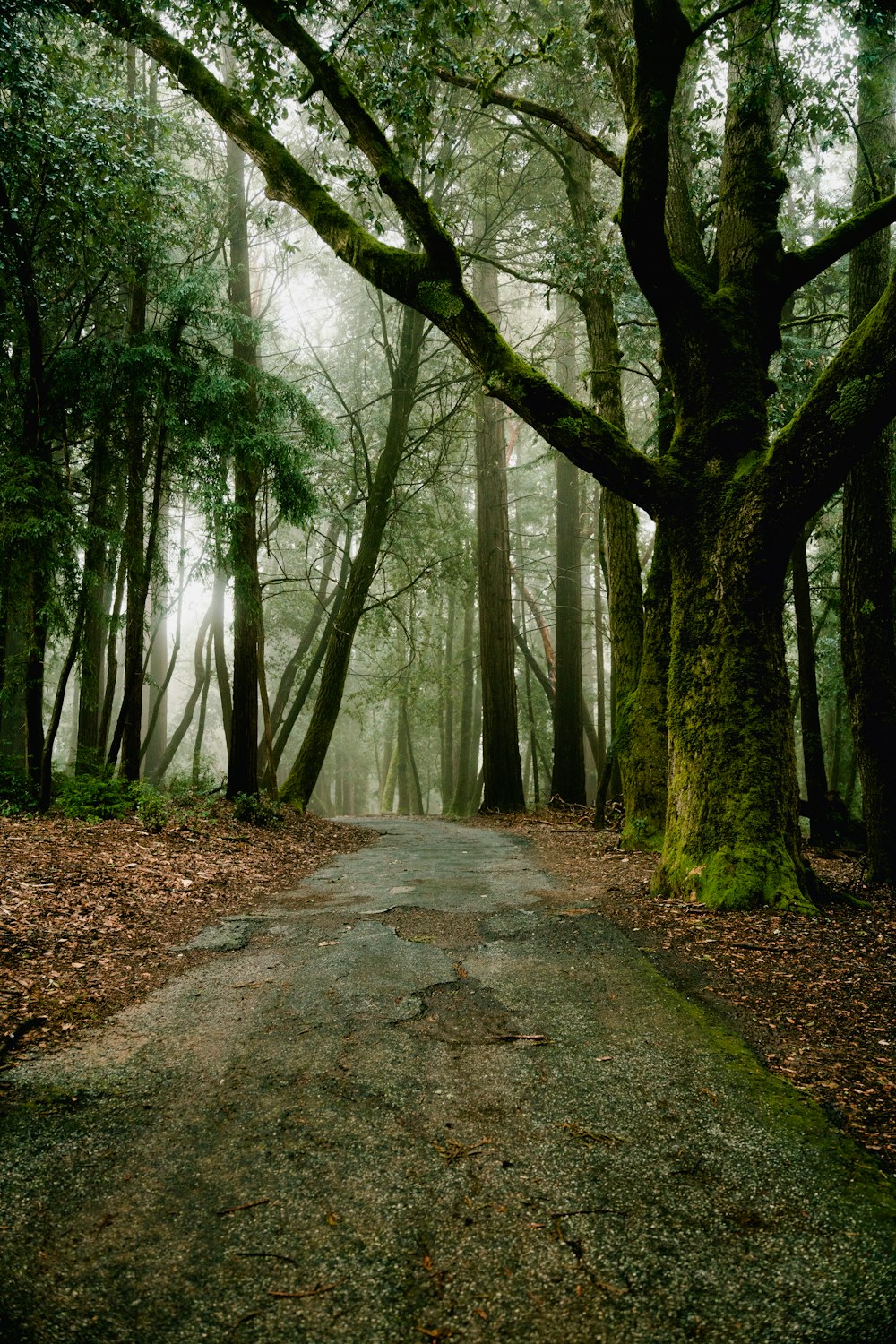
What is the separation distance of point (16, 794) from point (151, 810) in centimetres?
151

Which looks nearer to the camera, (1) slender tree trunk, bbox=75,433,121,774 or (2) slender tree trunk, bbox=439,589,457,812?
(1) slender tree trunk, bbox=75,433,121,774

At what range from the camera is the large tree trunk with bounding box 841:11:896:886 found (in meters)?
6.15

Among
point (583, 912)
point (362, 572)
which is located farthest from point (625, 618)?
point (362, 572)

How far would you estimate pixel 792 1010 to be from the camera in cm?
312

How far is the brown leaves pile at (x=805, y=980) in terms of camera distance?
244 centimetres

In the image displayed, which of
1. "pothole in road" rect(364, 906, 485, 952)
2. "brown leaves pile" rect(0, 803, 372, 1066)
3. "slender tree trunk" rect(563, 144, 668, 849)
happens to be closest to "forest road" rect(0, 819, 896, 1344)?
"brown leaves pile" rect(0, 803, 372, 1066)

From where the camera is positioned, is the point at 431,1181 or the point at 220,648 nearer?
the point at 431,1181

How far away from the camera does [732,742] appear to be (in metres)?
4.85

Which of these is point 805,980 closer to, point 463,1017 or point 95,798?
point 463,1017

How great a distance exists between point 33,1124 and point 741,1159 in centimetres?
218

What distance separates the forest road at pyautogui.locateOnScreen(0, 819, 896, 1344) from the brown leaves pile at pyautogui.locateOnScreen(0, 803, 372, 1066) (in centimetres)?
38

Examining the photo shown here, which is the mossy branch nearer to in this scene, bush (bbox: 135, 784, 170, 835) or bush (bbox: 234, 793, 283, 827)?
bush (bbox: 135, 784, 170, 835)

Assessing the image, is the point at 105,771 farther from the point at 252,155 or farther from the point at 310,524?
the point at 252,155

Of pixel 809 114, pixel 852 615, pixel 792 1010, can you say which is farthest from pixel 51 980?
pixel 809 114
